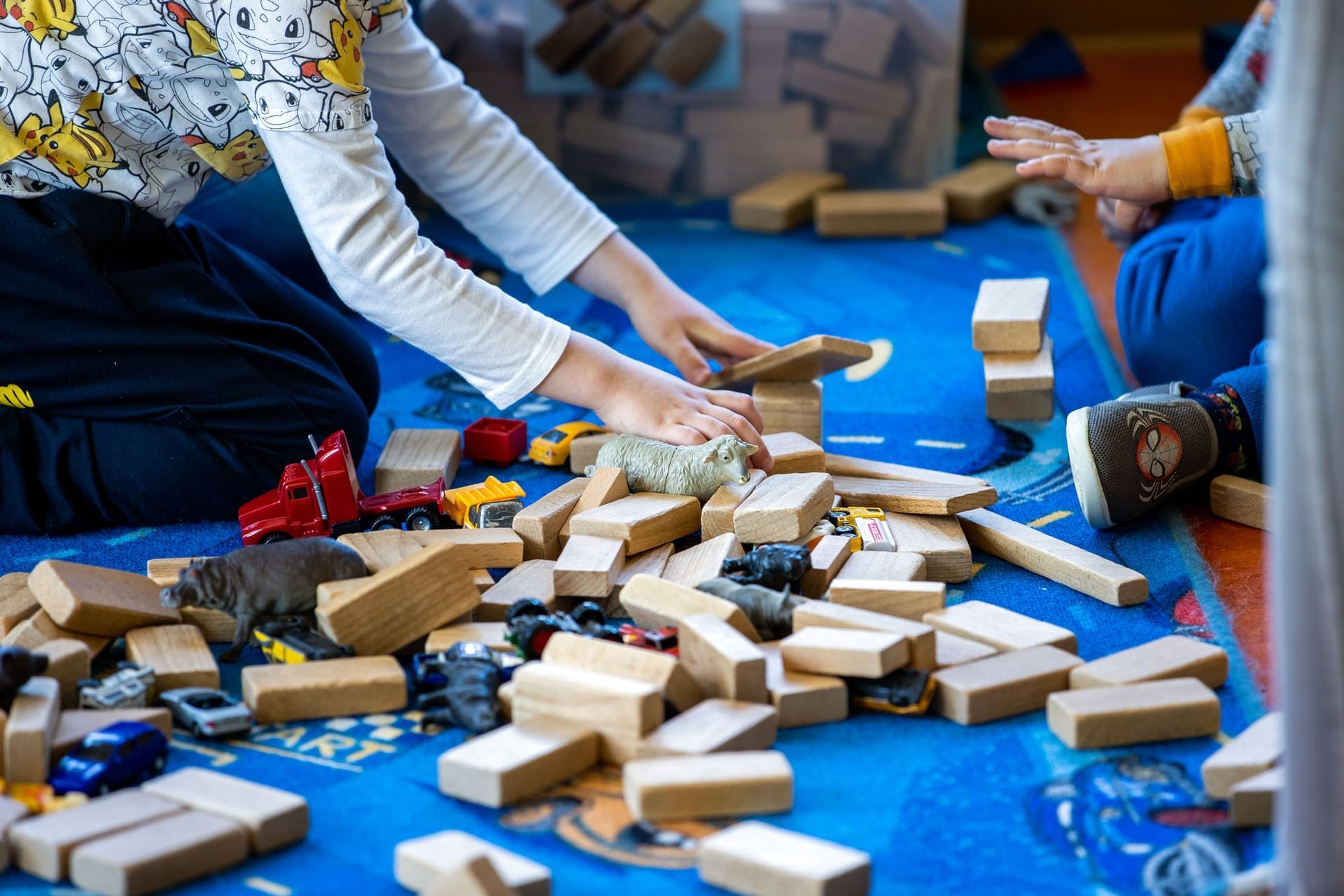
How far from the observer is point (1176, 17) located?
3.38 meters

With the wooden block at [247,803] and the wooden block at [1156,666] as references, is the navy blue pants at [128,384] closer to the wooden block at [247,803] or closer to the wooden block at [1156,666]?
the wooden block at [247,803]

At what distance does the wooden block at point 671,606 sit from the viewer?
969 mm

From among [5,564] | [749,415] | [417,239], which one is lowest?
[5,564]

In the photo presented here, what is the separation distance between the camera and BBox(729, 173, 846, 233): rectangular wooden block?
2240 mm

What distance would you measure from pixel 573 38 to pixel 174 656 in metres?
1.65

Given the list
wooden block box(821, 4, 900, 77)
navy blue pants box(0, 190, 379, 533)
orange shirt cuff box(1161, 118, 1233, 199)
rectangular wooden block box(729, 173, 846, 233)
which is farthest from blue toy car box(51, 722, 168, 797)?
wooden block box(821, 4, 900, 77)

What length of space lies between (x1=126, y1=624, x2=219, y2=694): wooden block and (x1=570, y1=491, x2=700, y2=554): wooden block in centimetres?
33

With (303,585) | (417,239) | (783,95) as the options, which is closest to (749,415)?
(417,239)

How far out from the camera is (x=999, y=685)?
0.90 meters

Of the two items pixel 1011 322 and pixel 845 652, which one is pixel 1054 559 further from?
pixel 1011 322

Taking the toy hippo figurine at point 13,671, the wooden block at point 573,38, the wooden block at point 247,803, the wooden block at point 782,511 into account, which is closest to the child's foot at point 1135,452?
the wooden block at point 782,511

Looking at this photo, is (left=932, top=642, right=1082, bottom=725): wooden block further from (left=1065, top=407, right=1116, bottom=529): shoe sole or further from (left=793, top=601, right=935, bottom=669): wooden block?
(left=1065, top=407, right=1116, bottom=529): shoe sole

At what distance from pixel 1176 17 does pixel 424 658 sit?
3.09 m

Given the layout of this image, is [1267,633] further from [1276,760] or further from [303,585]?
[303,585]
